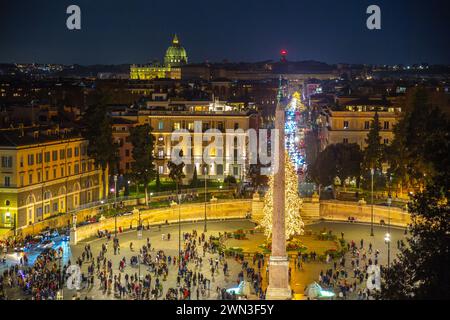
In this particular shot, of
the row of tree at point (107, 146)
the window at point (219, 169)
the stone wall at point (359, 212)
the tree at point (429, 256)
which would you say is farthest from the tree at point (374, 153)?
the tree at point (429, 256)

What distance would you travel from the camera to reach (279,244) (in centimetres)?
4144

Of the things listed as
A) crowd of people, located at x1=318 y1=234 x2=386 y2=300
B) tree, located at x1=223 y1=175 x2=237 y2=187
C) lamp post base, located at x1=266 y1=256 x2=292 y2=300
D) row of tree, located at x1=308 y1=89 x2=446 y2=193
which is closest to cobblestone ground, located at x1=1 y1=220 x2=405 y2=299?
crowd of people, located at x1=318 y1=234 x2=386 y2=300

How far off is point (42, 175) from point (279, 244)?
2600 centimetres

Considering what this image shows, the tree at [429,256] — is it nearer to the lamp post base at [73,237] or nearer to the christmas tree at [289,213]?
the christmas tree at [289,213]

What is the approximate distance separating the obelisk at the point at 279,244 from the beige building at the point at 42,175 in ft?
74.6

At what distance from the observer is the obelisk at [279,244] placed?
41.2 m

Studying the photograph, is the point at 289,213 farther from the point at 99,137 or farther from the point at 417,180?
the point at 99,137

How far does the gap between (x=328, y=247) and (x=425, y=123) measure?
15.2 metres

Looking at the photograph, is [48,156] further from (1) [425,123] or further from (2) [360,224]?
(1) [425,123]

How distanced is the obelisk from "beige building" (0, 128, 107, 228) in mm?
22753

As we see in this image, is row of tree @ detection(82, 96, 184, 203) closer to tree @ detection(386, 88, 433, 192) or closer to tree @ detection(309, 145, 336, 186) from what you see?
tree @ detection(309, 145, 336, 186)
